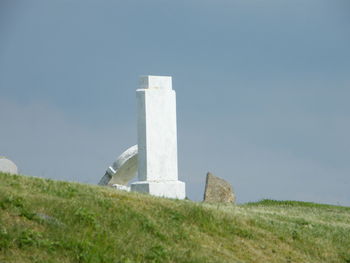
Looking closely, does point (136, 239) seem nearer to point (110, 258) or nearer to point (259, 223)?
point (110, 258)

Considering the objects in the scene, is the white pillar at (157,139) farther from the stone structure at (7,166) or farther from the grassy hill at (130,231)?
the grassy hill at (130,231)

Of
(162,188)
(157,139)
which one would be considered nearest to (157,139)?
(157,139)

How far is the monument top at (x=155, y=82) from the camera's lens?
2342 centimetres

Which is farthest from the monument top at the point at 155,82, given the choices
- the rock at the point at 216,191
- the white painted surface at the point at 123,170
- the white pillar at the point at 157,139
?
the rock at the point at 216,191

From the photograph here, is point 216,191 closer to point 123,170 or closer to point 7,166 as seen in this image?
point 123,170

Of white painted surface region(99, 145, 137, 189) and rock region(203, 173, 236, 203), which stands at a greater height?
white painted surface region(99, 145, 137, 189)

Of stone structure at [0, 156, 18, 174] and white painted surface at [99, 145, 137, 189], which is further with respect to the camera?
white painted surface at [99, 145, 137, 189]

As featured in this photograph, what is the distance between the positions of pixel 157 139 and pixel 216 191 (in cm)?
360

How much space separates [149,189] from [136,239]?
9.82 meters

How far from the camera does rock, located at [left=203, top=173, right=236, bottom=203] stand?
83.8 feet

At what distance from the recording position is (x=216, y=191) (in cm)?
2564

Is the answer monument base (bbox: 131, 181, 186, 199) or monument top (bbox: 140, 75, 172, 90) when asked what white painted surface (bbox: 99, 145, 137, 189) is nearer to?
monument base (bbox: 131, 181, 186, 199)

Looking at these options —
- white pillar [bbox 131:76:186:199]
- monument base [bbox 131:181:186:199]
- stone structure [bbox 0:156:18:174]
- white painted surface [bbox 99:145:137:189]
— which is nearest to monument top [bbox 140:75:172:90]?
white pillar [bbox 131:76:186:199]

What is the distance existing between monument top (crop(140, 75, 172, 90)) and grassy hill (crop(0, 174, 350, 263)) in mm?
7320
